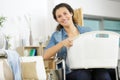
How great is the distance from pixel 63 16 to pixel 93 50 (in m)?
0.44

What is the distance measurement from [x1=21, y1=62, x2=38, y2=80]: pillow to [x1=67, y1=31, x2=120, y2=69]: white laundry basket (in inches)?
11.7

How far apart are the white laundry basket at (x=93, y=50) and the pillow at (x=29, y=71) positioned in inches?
11.7

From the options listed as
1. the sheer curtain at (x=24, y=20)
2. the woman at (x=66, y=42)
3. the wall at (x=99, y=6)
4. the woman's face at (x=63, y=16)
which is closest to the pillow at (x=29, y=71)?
the woman at (x=66, y=42)

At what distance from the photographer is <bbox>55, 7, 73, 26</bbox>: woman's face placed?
2.05m

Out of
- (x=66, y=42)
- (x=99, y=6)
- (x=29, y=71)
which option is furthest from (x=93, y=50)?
(x=99, y=6)

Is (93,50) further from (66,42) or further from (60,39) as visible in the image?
(60,39)

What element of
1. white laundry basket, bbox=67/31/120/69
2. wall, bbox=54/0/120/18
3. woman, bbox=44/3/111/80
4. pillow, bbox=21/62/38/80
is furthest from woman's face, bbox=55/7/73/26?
wall, bbox=54/0/120/18

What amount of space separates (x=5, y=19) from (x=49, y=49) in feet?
6.73

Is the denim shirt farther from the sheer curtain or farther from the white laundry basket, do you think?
the sheer curtain

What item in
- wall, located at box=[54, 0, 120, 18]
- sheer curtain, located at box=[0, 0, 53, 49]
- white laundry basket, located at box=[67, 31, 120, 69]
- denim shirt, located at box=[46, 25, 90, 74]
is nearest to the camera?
white laundry basket, located at box=[67, 31, 120, 69]

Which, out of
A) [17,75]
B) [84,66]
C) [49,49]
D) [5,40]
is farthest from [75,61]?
[5,40]

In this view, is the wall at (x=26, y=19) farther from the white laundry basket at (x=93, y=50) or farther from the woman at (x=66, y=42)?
the white laundry basket at (x=93, y=50)

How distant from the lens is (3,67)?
65.0 inches

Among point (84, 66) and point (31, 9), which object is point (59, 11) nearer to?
point (84, 66)
